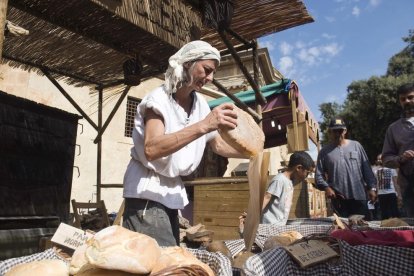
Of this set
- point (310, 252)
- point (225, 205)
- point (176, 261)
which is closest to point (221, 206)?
point (225, 205)

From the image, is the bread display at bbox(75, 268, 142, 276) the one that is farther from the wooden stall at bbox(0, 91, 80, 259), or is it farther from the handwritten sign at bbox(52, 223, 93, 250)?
the wooden stall at bbox(0, 91, 80, 259)

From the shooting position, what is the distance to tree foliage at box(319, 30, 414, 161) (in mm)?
20750

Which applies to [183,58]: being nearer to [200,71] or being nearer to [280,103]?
[200,71]

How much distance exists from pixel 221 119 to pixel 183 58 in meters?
0.44

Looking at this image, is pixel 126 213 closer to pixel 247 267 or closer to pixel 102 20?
pixel 247 267

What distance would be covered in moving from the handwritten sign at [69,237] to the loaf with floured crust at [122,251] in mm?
386

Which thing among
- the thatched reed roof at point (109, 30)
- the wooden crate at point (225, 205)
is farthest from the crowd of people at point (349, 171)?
the thatched reed roof at point (109, 30)

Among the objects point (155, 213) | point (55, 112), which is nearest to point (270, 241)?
point (155, 213)

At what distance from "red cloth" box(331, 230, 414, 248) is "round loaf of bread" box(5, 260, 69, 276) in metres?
1.03

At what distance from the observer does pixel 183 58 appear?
171cm

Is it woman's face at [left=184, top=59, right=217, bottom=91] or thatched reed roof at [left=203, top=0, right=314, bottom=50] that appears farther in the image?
thatched reed roof at [left=203, top=0, right=314, bottom=50]

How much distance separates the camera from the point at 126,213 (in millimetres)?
1639

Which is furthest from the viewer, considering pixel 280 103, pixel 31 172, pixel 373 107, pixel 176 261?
pixel 373 107

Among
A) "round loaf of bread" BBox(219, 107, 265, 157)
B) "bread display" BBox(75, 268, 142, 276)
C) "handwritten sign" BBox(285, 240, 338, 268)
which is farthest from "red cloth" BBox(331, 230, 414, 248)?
"bread display" BBox(75, 268, 142, 276)
